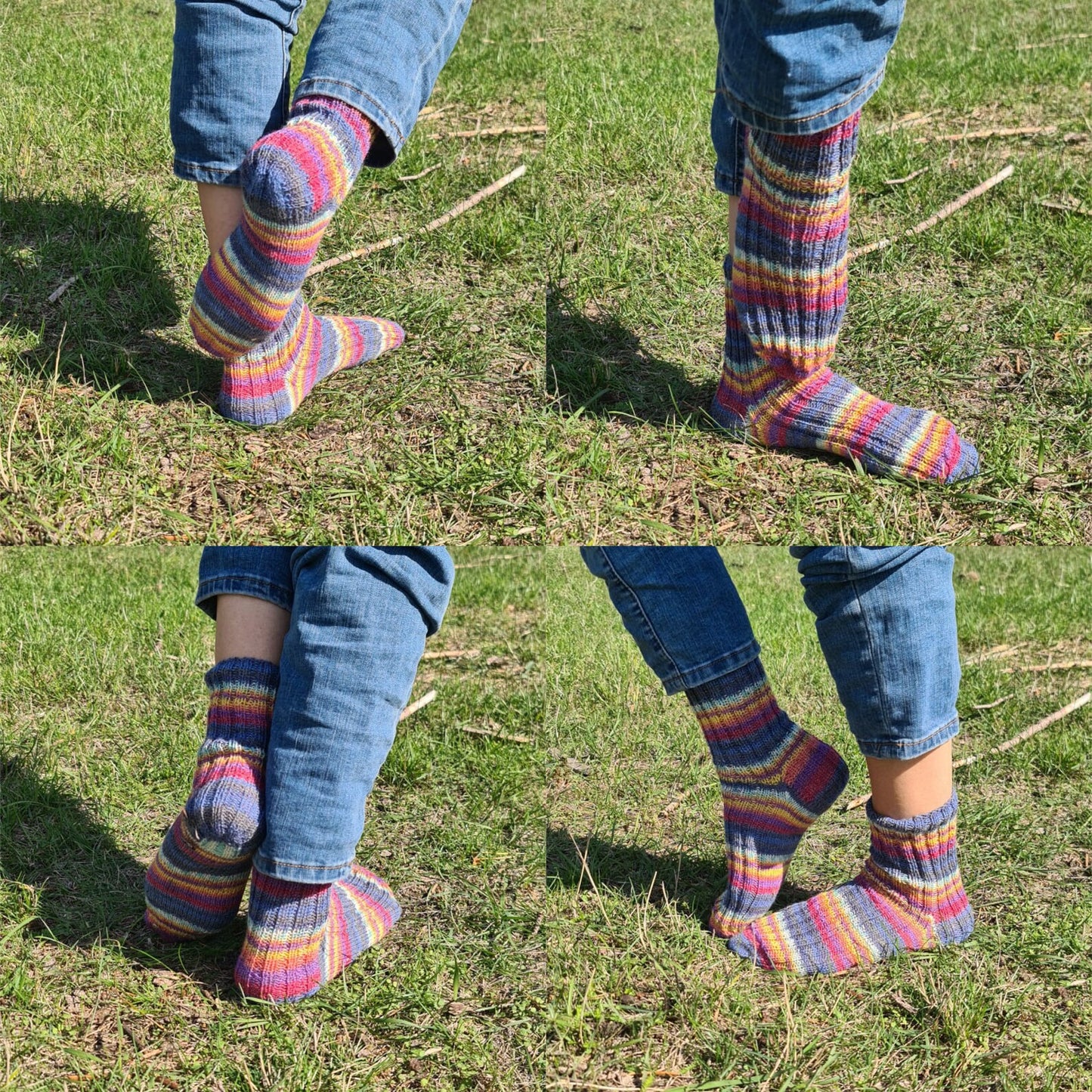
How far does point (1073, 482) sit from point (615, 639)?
3.40 ft

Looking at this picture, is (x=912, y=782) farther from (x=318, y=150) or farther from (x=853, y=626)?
(x=318, y=150)

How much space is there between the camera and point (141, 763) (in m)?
2.05

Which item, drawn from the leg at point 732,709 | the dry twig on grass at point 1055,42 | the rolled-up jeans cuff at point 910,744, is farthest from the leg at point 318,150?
the dry twig on grass at point 1055,42

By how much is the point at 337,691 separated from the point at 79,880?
2.39 feet

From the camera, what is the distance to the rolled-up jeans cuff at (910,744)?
1.49 metres

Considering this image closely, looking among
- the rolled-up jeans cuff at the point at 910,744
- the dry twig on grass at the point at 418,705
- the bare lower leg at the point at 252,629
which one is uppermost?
the bare lower leg at the point at 252,629

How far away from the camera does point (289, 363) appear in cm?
197

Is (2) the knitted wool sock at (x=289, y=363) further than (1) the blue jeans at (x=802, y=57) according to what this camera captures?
Yes

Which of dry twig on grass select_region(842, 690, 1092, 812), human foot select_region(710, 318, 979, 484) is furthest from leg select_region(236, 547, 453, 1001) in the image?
dry twig on grass select_region(842, 690, 1092, 812)

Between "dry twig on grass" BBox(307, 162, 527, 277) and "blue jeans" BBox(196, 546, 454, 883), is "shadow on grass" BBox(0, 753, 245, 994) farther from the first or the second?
"dry twig on grass" BBox(307, 162, 527, 277)

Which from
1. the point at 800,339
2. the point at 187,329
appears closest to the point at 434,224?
the point at 187,329

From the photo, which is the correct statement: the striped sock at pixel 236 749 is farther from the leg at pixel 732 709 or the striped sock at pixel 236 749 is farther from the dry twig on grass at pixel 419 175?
the dry twig on grass at pixel 419 175

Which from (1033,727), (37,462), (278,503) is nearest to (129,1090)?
(278,503)

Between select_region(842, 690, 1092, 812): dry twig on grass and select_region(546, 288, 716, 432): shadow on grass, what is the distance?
798 millimetres
